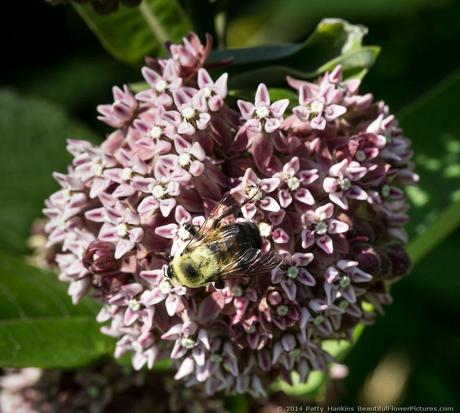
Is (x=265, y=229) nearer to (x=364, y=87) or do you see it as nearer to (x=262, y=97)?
(x=262, y=97)

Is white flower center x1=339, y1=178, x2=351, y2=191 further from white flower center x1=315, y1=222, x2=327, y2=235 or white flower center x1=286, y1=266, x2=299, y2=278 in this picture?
white flower center x1=286, y1=266, x2=299, y2=278

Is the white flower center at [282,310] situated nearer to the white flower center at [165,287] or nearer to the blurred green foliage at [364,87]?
the white flower center at [165,287]

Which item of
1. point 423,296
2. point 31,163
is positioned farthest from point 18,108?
point 423,296

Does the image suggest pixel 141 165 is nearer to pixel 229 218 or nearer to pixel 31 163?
pixel 229 218

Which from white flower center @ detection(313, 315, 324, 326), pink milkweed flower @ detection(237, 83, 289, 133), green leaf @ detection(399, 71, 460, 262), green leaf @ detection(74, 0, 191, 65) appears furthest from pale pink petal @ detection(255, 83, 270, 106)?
green leaf @ detection(399, 71, 460, 262)

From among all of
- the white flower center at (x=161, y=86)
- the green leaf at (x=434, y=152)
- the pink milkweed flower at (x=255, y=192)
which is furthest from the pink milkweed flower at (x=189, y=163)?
the green leaf at (x=434, y=152)

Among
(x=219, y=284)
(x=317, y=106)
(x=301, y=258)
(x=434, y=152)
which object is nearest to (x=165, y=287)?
(x=219, y=284)
